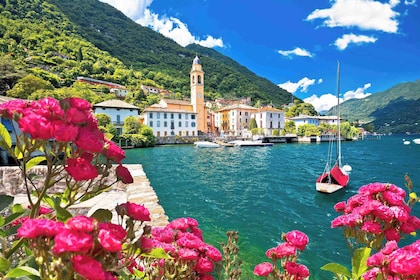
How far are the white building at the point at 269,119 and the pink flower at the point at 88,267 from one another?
2701 inches

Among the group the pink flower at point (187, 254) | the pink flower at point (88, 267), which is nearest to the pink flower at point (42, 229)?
the pink flower at point (88, 267)

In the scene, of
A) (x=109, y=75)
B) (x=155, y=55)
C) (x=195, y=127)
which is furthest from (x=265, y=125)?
(x=155, y=55)

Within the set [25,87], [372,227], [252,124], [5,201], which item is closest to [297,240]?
[372,227]

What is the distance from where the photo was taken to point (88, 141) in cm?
100

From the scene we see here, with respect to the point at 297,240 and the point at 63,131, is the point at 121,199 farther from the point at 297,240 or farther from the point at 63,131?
the point at 63,131

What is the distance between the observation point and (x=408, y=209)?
1.68m

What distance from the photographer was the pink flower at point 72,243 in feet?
2.30

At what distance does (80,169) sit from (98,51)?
108m

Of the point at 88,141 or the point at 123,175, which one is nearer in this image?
the point at 88,141

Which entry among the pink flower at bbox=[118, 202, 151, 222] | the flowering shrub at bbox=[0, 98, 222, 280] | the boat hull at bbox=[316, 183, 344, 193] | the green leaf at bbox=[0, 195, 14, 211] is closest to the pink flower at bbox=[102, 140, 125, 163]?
the flowering shrub at bbox=[0, 98, 222, 280]

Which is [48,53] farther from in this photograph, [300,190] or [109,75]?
[300,190]

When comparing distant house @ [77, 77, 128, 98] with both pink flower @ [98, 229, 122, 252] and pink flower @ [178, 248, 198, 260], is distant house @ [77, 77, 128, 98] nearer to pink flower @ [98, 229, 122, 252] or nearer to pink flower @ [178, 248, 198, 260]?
pink flower @ [178, 248, 198, 260]

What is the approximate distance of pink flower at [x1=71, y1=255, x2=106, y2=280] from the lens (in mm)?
698

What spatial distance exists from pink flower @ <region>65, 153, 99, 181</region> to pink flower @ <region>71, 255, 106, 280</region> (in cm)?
34
